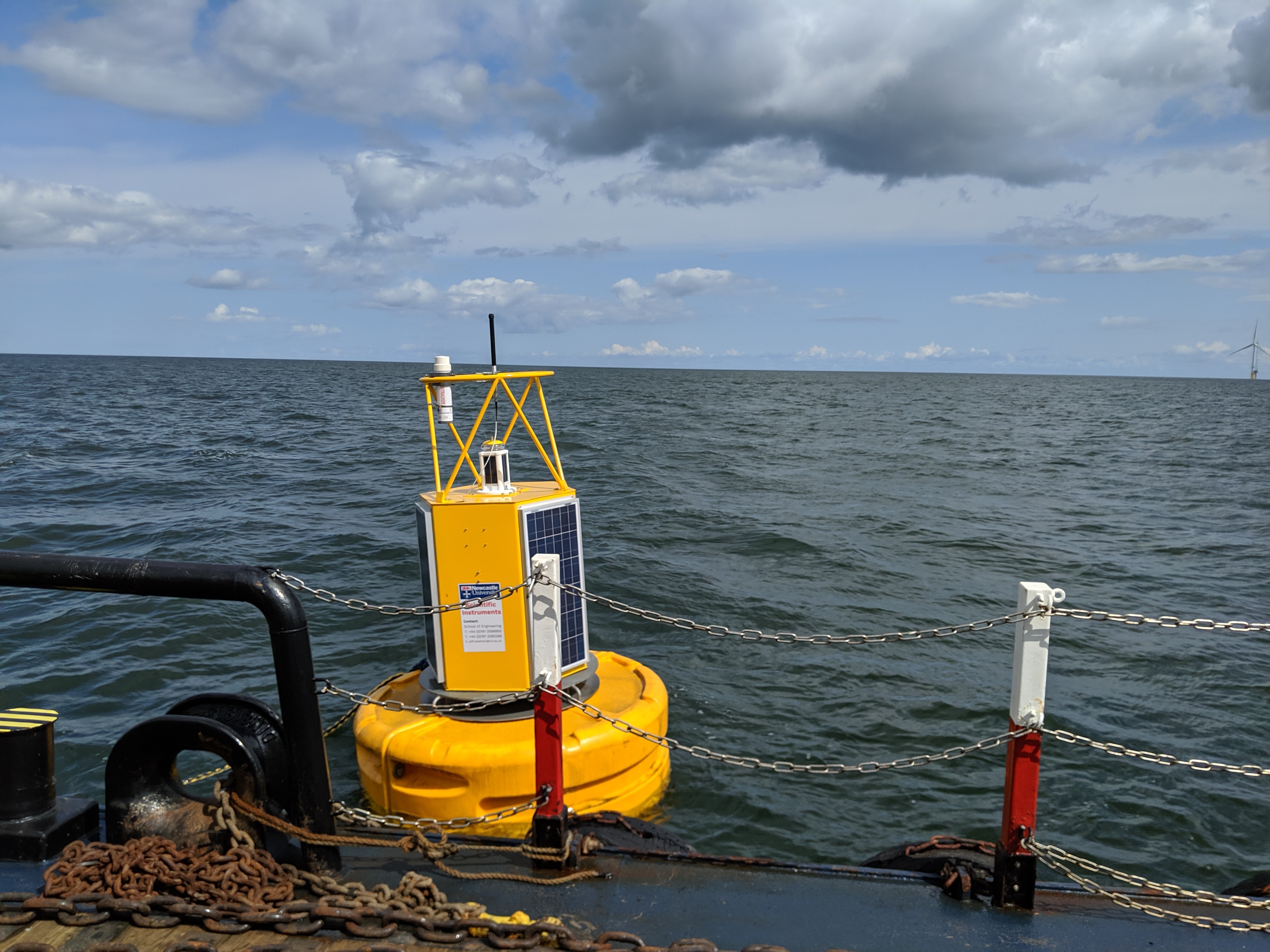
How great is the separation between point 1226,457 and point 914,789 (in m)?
37.1

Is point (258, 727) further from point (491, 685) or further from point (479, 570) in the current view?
point (491, 685)

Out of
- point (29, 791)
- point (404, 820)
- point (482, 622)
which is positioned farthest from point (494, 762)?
point (29, 791)

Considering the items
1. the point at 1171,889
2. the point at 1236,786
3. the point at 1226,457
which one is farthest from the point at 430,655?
the point at 1226,457

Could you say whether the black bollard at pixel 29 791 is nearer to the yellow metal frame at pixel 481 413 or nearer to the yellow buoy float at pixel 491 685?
the yellow buoy float at pixel 491 685

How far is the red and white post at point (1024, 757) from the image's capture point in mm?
3320

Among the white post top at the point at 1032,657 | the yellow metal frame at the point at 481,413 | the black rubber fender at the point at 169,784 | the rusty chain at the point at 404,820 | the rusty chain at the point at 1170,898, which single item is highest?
the yellow metal frame at the point at 481,413

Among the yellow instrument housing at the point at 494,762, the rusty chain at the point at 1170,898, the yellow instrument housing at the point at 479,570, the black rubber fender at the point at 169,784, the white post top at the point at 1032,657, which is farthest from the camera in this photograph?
the yellow instrument housing at the point at 479,570

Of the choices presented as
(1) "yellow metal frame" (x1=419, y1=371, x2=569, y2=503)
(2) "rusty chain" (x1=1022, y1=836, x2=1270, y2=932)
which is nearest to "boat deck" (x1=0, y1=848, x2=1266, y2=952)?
(2) "rusty chain" (x1=1022, y1=836, x2=1270, y2=932)

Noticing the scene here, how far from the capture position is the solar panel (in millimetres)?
5660

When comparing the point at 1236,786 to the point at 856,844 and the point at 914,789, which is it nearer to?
the point at 914,789

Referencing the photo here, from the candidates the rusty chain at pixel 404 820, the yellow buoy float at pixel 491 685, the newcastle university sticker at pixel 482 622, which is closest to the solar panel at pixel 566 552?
the yellow buoy float at pixel 491 685

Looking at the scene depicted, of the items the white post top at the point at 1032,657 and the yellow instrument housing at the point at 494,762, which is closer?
the white post top at the point at 1032,657

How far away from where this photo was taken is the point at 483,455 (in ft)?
19.2

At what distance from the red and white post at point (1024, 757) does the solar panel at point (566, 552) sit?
3.04m
